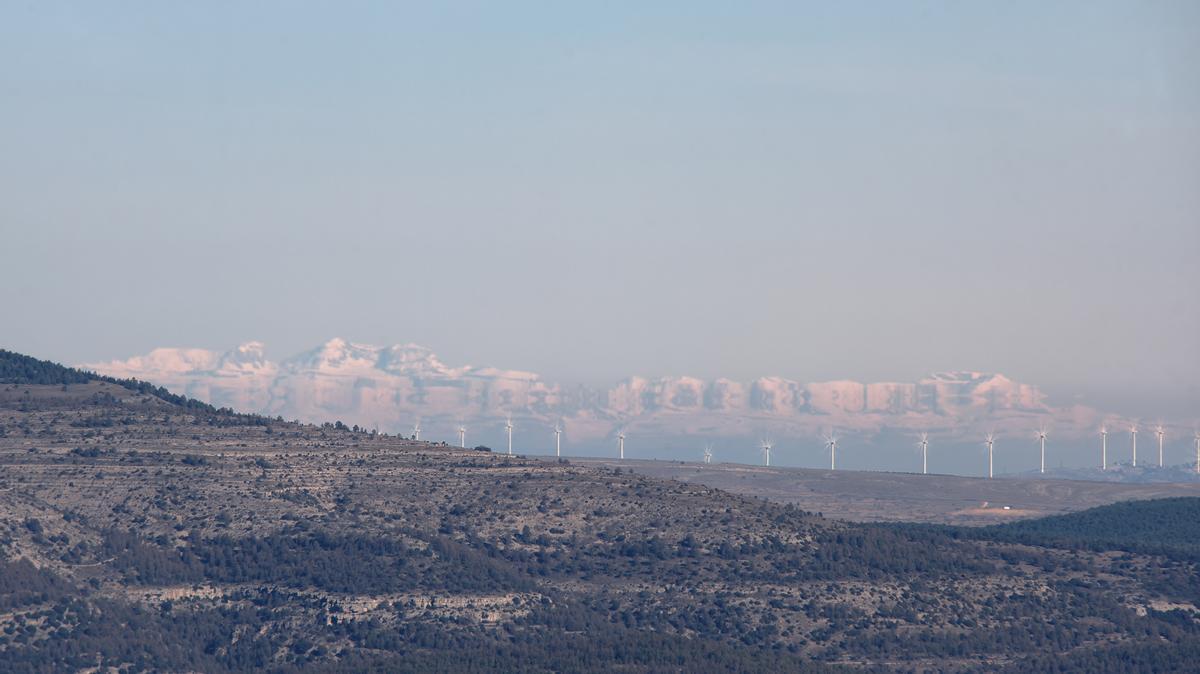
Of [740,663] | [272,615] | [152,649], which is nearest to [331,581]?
[272,615]

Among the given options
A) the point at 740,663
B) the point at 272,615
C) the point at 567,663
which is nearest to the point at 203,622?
the point at 272,615

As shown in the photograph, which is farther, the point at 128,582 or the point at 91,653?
the point at 128,582

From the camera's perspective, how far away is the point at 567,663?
183m

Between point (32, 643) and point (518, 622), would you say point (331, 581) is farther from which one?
point (32, 643)

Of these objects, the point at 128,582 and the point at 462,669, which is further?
the point at 128,582

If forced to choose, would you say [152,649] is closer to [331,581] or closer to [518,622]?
[331,581]

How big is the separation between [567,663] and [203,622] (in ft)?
110

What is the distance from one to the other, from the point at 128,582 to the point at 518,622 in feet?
115

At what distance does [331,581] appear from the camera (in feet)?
655

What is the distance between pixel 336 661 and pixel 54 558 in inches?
1102

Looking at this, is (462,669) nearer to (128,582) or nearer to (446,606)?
(446,606)

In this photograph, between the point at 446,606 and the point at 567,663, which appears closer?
the point at 567,663

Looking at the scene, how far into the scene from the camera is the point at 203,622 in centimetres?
19262

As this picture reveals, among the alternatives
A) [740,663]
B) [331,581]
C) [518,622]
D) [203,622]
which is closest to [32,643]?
[203,622]
